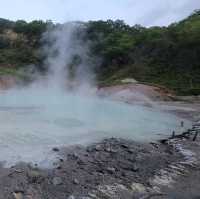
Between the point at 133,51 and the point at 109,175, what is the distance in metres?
39.5

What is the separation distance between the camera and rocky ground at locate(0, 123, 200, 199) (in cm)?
729

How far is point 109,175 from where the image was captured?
8359mm

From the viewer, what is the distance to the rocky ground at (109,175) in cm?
729

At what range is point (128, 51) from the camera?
46.7 m

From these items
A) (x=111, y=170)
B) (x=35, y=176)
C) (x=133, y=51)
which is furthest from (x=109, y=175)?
(x=133, y=51)

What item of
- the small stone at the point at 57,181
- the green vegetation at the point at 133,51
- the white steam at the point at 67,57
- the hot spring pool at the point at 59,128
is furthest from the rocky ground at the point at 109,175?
the white steam at the point at 67,57

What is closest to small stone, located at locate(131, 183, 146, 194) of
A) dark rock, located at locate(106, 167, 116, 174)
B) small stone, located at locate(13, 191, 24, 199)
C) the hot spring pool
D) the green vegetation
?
dark rock, located at locate(106, 167, 116, 174)

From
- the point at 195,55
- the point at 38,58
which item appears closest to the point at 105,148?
the point at 195,55

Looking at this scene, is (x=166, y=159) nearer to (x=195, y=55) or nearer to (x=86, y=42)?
(x=195, y=55)

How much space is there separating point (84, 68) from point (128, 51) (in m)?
6.72

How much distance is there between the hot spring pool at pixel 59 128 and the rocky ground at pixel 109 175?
2.97ft

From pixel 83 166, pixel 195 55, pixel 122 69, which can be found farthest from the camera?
pixel 122 69

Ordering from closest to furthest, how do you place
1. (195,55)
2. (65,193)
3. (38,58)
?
(65,193), (195,55), (38,58)

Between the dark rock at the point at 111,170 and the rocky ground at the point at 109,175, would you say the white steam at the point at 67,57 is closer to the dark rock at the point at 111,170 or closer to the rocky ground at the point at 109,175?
the rocky ground at the point at 109,175
